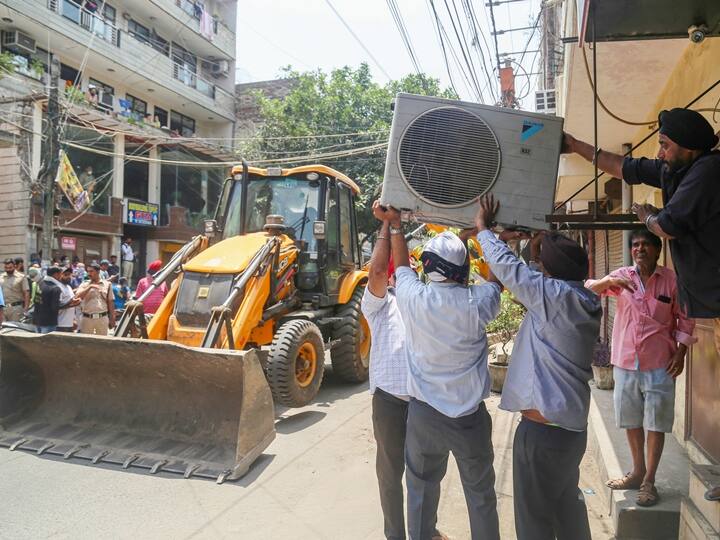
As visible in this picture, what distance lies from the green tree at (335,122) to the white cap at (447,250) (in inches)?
608

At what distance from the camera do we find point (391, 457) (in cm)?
274

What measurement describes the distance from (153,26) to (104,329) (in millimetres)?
17625

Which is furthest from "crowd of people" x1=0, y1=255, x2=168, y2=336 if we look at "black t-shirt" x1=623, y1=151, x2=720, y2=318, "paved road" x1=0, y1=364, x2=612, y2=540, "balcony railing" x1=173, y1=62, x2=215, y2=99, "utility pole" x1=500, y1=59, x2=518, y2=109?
"balcony railing" x1=173, y1=62, x2=215, y2=99

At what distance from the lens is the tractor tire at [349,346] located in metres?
6.45

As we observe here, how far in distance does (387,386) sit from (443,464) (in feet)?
1.58

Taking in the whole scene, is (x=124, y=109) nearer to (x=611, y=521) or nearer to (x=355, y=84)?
(x=355, y=84)

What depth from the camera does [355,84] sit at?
62.6ft

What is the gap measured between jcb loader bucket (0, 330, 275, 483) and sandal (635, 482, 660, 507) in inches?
101

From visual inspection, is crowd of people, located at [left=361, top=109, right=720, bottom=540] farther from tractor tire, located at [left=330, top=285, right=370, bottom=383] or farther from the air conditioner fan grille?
tractor tire, located at [left=330, top=285, right=370, bottom=383]

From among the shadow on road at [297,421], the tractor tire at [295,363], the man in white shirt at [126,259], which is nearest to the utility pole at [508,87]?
the tractor tire at [295,363]

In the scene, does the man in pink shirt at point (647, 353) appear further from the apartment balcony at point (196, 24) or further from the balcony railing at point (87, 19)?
the apartment balcony at point (196, 24)

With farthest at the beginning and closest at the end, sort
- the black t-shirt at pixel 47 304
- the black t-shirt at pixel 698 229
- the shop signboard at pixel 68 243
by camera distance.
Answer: the shop signboard at pixel 68 243 < the black t-shirt at pixel 47 304 < the black t-shirt at pixel 698 229

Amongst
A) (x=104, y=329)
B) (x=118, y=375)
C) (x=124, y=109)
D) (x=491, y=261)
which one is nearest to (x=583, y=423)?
(x=491, y=261)

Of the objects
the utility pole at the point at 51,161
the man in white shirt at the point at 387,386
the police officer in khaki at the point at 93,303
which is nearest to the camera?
the man in white shirt at the point at 387,386
